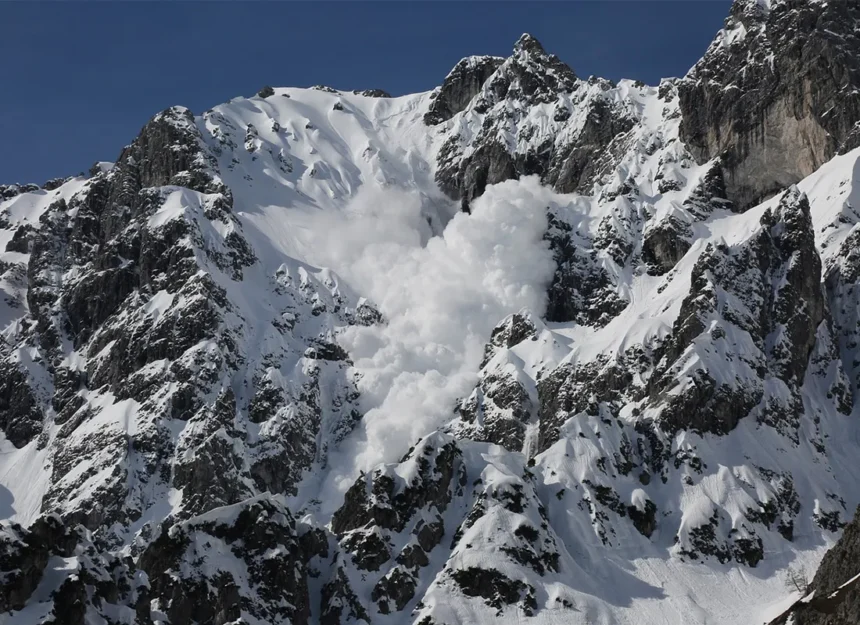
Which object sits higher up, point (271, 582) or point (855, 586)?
point (271, 582)

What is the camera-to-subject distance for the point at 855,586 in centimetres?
14512

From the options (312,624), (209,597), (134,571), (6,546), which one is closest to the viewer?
(6,546)

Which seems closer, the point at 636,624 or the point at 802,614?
the point at 802,614

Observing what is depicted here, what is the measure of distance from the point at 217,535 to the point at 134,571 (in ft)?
86.3

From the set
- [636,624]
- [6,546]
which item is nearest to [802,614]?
[636,624]

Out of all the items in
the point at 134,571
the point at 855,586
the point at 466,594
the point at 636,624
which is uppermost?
the point at 134,571

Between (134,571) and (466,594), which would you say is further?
(466,594)

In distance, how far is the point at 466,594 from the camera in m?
199

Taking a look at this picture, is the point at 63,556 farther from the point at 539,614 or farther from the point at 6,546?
the point at 539,614

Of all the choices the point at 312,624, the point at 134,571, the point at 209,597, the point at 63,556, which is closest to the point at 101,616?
the point at 63,556

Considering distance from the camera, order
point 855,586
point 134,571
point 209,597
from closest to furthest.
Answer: point 855,586 < point 134,571 < point 209,597

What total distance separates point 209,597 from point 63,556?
3599 centimetres

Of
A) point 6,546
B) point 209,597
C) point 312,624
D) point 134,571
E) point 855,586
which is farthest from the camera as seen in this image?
point 312,624

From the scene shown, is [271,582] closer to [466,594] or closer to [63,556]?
[466,594]
